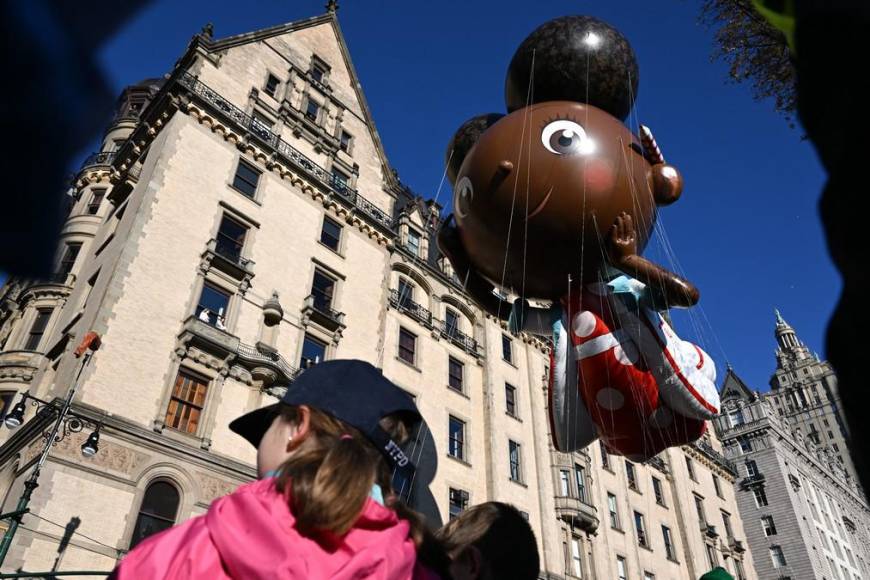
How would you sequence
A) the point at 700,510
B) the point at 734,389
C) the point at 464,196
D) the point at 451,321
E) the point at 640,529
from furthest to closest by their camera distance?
the point at 734,389 < the point at 700,510 < the point at 640,529 < the point at 451,321 < the point at 464,196

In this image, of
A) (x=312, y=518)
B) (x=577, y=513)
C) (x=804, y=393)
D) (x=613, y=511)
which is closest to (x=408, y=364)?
(x=577, y=513)

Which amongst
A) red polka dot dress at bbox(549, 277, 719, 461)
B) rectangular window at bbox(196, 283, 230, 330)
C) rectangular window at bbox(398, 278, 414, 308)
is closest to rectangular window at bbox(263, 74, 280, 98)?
rectangular window at bbox(398, 278, 414, 308)

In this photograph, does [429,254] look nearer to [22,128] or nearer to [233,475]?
[233,475]

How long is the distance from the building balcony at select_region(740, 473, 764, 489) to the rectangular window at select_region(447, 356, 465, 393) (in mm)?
41256

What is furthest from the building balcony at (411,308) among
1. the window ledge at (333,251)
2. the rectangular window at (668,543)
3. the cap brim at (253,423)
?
the cap brim at (253,423)

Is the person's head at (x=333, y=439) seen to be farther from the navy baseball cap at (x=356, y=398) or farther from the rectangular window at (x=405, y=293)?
the rectangular window at (x=405, y=293)

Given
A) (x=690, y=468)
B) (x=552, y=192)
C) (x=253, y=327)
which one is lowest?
(x=552, y=192)

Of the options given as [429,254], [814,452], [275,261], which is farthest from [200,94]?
[814,452]

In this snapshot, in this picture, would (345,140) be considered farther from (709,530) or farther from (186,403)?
(709,530)

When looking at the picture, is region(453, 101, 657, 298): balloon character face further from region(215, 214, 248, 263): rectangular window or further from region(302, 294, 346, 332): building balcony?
region(302, 294, 346, 332): building balcony

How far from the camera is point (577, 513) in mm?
27500

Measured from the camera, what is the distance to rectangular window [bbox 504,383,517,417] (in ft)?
96.3

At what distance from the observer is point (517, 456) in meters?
27.9

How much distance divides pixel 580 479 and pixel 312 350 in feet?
51.6
